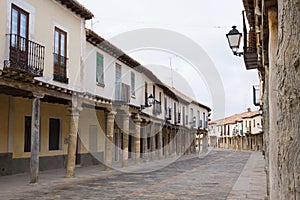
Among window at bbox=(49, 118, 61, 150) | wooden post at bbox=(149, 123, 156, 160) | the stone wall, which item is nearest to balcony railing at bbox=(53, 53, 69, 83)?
window at bbox=(49, 118, 61, 150)

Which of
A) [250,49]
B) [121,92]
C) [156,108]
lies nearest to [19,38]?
[250,49]

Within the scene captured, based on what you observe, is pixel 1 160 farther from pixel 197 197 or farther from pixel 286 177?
pixel 286 177

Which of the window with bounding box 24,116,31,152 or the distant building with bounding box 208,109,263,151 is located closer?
the window with bounding box 24,116,31,152

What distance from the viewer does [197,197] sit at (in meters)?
10.6

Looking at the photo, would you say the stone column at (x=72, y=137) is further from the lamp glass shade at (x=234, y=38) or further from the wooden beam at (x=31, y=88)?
the lamp glass shade at (x=234, y=38)

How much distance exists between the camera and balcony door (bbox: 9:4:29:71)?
11.1 meters

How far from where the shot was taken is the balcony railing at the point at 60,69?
14.0m

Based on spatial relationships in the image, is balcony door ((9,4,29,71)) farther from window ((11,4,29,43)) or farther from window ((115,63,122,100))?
window ((115,63,122,100))

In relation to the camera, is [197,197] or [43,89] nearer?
[197,197]

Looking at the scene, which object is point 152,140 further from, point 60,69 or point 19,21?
point 19,21

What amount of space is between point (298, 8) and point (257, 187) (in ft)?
35.5

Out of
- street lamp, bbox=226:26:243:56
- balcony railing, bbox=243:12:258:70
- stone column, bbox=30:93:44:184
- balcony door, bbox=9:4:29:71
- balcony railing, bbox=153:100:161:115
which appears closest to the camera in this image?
street lamp, bbox=226:26:243:56

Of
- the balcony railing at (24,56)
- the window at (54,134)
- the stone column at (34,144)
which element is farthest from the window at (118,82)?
the balcony railing at (24,56)

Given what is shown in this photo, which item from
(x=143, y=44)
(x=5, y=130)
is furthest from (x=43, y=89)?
(x=143, y=44)
